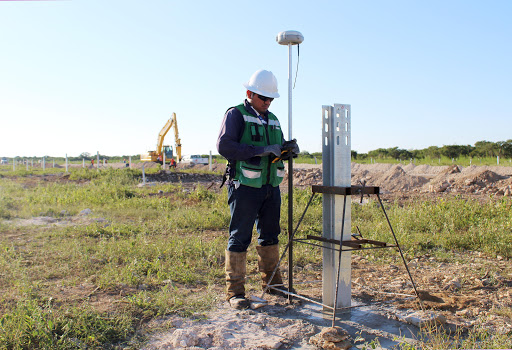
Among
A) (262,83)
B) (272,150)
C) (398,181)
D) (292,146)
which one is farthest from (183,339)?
(398,181)

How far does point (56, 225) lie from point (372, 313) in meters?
6.22

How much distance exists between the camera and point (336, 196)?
3719 mm

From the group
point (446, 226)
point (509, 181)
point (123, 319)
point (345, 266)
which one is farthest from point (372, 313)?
point (509, 181)

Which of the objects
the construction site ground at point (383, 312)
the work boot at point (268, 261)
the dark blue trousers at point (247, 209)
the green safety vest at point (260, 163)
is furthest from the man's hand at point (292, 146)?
the construction site ground at point (383, 312)

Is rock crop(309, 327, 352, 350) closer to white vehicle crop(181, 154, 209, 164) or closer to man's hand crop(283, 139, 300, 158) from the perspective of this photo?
man's hand crop(283, 139, 300, 158)

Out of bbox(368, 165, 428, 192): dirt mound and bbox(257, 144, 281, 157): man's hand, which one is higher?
bbox(257, 144, 281, 157): man's hand

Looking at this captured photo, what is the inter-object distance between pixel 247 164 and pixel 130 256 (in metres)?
2.46

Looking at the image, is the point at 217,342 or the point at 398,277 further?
the point at 398,277

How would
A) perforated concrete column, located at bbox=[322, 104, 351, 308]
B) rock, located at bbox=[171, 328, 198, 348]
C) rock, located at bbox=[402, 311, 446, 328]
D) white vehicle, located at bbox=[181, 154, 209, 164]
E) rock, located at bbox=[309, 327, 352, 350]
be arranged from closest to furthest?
1. rock, located at bbox=[309, 327, 352, 350]
2. rock, located at bbox=[171, 328, 198, 348]
3. rock, located at bbox=[402, 311, 446, 328]
4. perforated concrete column, located at bbox=[322, 104, 351, 308]
5. white vehicle, located at bbox=[181, 154, 209, 164]

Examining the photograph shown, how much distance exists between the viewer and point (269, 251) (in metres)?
4.29

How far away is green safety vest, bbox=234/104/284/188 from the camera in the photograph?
3922 mm

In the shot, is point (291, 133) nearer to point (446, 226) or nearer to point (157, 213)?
point (446, 226)

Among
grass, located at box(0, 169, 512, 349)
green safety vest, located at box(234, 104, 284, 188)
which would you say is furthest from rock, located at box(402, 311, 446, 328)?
green safety vest, located at box(234, 104, 284, 188)

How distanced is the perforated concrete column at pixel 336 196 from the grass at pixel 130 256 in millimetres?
1043
